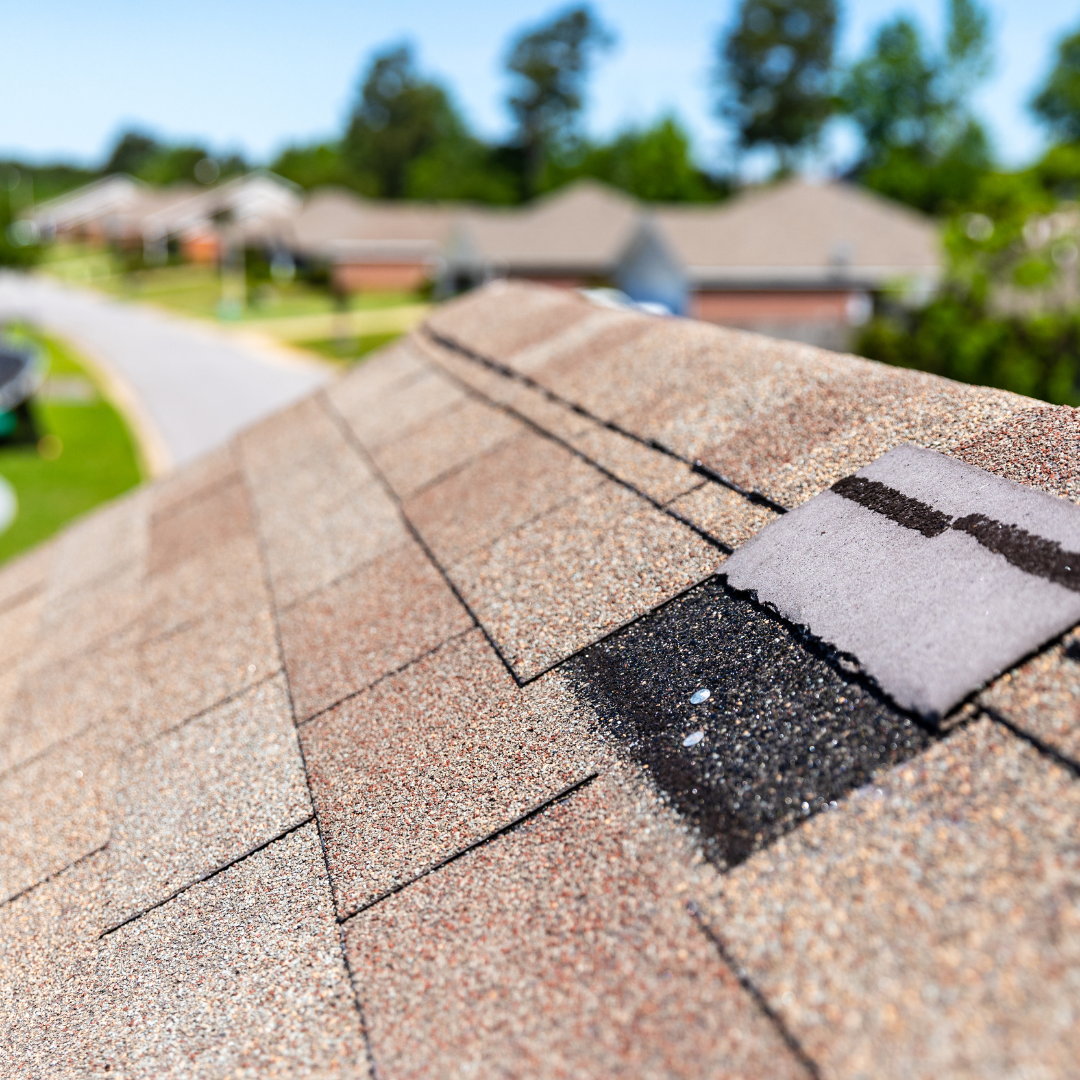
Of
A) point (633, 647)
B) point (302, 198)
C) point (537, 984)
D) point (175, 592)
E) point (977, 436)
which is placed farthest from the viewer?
point (302, 198)

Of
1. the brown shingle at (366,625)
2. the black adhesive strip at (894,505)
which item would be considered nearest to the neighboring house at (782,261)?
the brown shingle at (366,625)

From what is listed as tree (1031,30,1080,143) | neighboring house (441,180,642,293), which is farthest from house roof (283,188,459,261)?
tree (1031,30,1080,143)

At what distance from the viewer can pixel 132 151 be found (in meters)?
176

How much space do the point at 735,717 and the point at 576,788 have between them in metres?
0.54

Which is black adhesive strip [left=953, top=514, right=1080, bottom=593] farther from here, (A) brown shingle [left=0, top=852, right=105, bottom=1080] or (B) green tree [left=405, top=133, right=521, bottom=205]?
(B) green tree [left=405, top=133, right=521, bottom=205]

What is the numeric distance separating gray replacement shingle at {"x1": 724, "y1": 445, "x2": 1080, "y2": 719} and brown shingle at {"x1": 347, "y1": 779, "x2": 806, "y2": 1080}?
3.00 feet

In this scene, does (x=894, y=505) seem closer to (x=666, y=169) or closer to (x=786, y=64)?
(x=666, y=169)

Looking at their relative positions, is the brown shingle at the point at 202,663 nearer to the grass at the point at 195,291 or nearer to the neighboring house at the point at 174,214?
the grass at the point at 195,291

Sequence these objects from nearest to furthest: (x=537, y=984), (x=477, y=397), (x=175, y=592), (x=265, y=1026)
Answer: (x=537, y=984) < (x=265, y=1026) < (x=175, y=592) < (x=477, y=397)

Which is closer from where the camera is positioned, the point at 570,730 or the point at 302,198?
the point at 570,730

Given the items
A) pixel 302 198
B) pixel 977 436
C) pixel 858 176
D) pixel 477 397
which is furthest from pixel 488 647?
pixel 302 198

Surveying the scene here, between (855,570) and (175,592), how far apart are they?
440 cm

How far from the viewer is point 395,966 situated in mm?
2578

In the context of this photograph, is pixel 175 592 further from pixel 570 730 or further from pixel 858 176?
pixel 858 176
